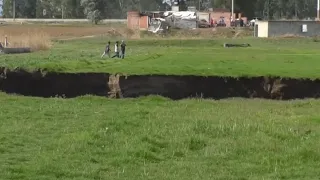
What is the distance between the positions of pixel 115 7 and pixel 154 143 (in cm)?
16716

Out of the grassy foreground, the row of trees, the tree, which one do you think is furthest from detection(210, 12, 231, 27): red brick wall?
the grassy foreground

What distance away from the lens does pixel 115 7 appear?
181m

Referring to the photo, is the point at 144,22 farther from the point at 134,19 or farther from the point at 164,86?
the point at 164,86

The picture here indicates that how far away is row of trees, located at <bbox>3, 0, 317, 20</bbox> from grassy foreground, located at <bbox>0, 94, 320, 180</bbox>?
112585mm

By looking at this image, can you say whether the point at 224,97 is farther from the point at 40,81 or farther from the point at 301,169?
the point at 301,169

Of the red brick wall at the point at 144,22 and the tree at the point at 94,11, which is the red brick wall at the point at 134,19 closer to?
the red brick wall at the point at 144,22

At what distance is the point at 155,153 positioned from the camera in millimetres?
15008

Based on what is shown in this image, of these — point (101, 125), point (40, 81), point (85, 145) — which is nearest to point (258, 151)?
point (85, 145)

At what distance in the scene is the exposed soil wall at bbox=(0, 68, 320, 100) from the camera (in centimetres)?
3191

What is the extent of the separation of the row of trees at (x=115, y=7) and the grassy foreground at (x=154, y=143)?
369 ft

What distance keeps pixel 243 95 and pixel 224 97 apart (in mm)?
895

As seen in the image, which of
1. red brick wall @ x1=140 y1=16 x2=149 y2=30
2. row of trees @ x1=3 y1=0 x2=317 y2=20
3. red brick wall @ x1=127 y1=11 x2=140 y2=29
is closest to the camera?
red brick wall @ x1=140 y1=16 x2=149 y2=30

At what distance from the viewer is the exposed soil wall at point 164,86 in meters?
31.9

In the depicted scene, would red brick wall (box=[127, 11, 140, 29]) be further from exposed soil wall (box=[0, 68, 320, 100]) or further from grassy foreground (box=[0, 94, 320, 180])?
grassy foreground (box=[0, 94, 320, 180])
